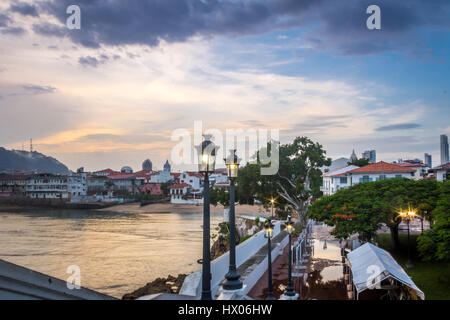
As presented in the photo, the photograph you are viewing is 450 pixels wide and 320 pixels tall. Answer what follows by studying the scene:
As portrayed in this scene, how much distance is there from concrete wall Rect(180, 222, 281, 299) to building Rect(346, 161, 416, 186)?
22465mm

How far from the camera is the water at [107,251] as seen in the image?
24188mm

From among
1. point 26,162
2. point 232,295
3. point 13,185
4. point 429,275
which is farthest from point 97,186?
point 232,295

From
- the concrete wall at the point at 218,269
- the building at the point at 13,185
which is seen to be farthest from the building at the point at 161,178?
the concrete wall at the point at 218,269

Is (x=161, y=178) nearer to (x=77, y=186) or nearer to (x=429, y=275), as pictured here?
(x=77, y=186)

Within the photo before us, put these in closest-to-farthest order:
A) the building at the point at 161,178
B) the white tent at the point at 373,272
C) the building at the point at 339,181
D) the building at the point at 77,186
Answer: the white tent at the point at 373,272, the building at the point at 339,181, the building at the point at 77,186, the building at the point at 161,178

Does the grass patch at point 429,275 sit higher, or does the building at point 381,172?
A: the building at point 381,172

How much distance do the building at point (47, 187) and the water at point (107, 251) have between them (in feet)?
126

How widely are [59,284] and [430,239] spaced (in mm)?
12981

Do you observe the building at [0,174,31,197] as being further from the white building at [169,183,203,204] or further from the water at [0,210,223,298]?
the water at [0,210,223,298]

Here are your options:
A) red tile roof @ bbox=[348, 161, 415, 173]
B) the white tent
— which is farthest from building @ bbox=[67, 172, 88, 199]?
the white tent

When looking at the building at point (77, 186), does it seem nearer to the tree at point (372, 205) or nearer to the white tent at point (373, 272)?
the tree at point (372, 205)

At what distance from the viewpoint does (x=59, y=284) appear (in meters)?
4.36

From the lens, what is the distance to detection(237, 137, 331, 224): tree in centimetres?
3450
